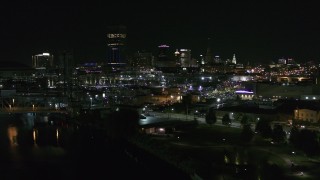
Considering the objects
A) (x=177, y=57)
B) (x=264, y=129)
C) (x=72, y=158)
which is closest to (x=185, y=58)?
(x=177, y=57)

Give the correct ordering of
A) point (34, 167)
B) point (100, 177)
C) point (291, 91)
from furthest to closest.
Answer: point (291, 91), point (34, 167), point (100, 177)

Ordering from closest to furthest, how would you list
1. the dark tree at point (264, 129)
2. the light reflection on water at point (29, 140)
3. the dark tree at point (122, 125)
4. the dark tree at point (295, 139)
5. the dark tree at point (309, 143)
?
1. the dark tree at point (309, 143)
2. the dark tree at point (295, 139)
3. the dark tree at point (264, 129)
4. the light reflection on water at point (29, 140)
5. the dark tree at point (122, 125)

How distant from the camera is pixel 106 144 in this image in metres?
7.09

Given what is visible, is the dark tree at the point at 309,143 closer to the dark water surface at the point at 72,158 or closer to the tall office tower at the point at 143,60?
the dark water surface at the point at 72,158

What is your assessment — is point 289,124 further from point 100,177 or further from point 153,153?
point 100,177

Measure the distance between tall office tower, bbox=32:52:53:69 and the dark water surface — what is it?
24585 millimetres

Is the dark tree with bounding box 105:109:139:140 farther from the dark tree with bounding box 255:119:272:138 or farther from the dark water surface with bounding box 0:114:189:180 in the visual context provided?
the dark tree with bounding box 255:119:272:138

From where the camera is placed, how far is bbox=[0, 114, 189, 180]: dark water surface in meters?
5.51

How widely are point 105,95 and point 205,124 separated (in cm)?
725

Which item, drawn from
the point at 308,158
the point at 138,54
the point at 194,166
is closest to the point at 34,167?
the point at 194,166

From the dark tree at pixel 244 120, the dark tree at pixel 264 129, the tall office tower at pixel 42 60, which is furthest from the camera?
the tall office tower at pixel 42 60

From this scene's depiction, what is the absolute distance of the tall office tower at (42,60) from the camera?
32.3 metres

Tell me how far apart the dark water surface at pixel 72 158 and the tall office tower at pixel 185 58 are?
91.3 ft

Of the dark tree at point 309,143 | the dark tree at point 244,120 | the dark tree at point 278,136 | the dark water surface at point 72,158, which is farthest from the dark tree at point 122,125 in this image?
the dark tree at point 309,143
